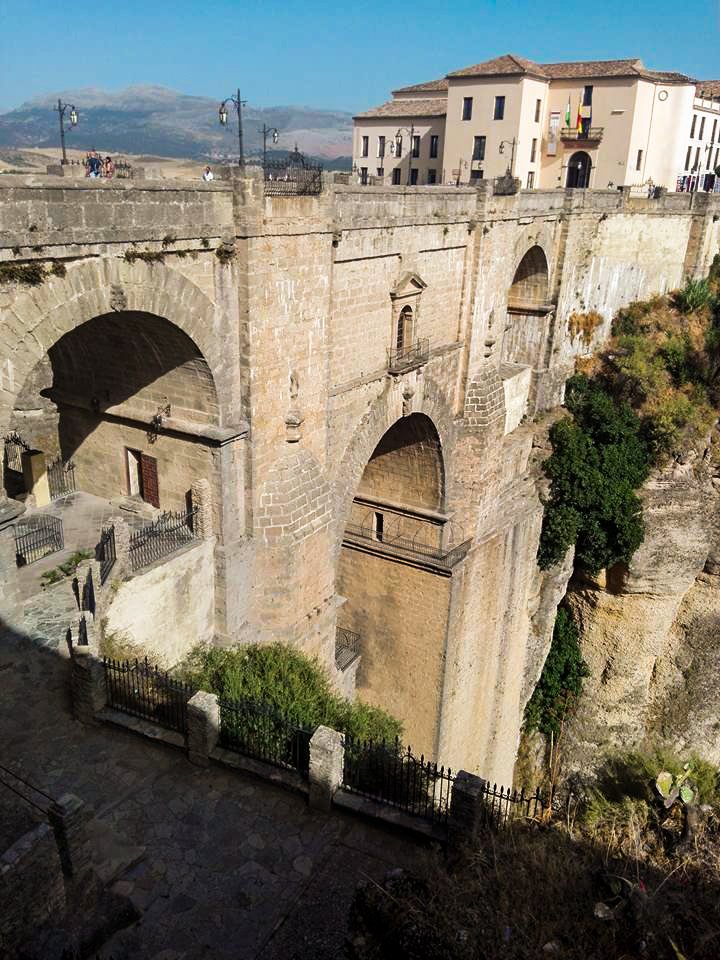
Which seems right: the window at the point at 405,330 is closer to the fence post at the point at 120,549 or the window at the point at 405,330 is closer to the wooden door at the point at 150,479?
the wooden door at the point at 150,479

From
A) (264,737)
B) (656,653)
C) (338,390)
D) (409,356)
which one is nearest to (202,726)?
(264,737)

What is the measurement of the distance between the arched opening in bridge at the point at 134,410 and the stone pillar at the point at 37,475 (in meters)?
0.21

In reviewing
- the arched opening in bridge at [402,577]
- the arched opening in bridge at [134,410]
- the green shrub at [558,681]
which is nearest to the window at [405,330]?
the arched opening in bridge at [402,577]

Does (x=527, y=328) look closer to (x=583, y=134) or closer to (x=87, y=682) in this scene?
(x=87, y=682)

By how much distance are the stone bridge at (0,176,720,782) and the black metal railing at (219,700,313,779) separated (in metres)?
2.64

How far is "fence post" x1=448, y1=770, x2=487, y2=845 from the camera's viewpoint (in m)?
8.24

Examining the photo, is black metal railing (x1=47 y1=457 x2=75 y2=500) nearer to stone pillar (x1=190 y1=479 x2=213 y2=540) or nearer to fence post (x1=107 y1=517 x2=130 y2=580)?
stone pillar (x1=190 y1=479 x2=213 y2=540)

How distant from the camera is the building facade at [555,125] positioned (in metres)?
35.8

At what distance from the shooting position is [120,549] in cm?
1084

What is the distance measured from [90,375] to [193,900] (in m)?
8.24

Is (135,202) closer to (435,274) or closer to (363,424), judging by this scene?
(363,424)

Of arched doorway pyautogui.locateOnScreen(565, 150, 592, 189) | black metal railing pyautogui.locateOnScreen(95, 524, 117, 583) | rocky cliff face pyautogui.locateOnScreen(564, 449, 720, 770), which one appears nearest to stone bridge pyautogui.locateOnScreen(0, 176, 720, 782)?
black metal railing pyautogui.locateOnScreen(95, 524, 117, 583)

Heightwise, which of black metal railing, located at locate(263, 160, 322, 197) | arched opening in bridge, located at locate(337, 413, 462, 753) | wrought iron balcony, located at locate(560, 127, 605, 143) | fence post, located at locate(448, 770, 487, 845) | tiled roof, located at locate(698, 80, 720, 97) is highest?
tiled roof, located at locate(698, 80, 720, 97)

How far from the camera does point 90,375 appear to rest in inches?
506
